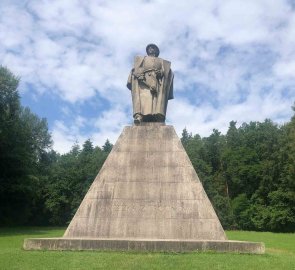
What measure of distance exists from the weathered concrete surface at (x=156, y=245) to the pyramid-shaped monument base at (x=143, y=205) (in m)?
0.03

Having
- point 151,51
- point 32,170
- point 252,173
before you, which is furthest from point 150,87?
point 252,173

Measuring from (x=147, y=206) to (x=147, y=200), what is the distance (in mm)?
191

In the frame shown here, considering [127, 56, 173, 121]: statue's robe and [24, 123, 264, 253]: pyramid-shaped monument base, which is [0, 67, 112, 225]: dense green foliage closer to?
[127, 56, 173, 121]: statue's robe

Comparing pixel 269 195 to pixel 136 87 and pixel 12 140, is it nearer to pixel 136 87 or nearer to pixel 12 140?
pixel 12 140

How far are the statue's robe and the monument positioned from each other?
0.45 meters

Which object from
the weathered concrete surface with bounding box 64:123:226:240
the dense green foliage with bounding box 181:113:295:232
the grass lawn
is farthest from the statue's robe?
the dense green foliage with bounding box 181:113:295:232

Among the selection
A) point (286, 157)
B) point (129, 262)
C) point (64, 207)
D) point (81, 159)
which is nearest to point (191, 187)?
point (129, 262)

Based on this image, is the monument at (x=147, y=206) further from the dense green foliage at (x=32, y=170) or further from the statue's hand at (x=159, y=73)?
the dense green foliage at (x=32, y=170)

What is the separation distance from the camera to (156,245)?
10344 millimetres

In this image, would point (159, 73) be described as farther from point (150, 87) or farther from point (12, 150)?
point (12, 150)

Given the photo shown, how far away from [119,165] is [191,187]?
2.39 metres

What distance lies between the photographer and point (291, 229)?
4334 cm

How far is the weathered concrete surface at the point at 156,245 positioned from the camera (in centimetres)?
1034

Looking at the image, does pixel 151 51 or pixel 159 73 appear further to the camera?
pixel 151 51
